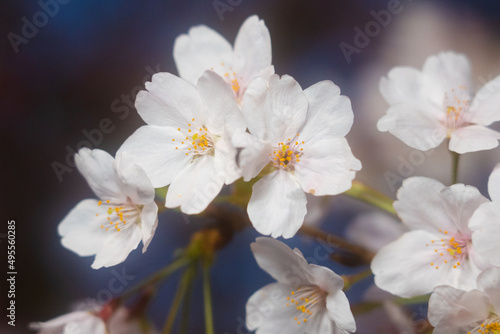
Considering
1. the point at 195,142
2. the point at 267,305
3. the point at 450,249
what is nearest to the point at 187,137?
the point at 195,142

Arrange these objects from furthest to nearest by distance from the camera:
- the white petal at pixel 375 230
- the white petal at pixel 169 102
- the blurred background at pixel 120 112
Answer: the blurred background at pixel 120 112 → the white petal at pixel 375 230 → the white petal at pixel 169 102

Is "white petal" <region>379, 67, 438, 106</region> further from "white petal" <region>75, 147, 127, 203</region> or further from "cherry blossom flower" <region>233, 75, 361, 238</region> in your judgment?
"white petal" <region>75, 147, 127, 203</region>

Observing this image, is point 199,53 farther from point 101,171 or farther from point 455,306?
point 455,306

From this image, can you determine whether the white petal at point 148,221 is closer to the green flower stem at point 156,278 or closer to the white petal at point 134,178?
the white petal at point 134,178

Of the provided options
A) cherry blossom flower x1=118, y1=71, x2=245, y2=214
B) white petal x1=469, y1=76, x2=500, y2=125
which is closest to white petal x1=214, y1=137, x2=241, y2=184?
cherry blossom flower x1=118, y1=71, x2=245, y2=214

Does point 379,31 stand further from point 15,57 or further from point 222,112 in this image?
point 222,112

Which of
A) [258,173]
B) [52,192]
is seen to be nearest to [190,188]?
[258,173]

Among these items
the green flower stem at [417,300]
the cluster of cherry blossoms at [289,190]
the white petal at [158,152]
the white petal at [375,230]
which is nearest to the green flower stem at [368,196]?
the cluster of cherry blossoms at [289,190]
